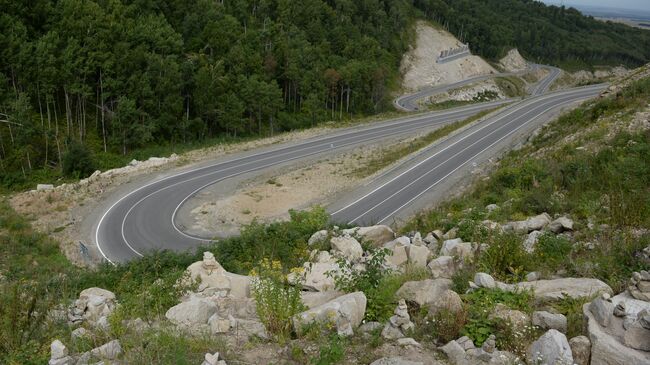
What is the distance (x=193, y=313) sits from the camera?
7.78 meters

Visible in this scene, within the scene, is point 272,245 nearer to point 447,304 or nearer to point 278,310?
point 278,310

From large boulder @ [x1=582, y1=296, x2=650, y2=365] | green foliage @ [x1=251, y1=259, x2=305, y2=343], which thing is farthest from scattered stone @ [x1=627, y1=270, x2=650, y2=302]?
green foliage @ [x1=251, y1=259, x2=305, y2=343]

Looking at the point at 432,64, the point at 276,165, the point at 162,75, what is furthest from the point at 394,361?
the point at 432,64

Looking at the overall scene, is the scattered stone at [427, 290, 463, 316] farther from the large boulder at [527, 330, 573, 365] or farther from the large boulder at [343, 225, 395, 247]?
the large boulder at [343, 225, 395, 247]

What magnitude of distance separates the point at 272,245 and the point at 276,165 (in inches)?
949

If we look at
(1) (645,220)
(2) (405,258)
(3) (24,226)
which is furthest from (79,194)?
(1) (645,220)

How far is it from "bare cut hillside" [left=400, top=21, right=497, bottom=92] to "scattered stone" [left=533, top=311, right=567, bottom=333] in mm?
89681

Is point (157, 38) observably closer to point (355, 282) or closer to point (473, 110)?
point (473, 110)

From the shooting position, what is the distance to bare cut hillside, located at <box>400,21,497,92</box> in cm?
9712

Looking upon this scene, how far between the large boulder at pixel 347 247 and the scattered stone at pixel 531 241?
404 centimetres

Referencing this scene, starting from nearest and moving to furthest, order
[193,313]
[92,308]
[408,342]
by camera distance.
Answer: [408,342] → [193,313] → [92,308]

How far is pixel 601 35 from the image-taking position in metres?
175

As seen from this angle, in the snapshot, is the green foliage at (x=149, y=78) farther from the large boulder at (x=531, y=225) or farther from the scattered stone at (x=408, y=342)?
the scattered stone at (x=408, y=342)

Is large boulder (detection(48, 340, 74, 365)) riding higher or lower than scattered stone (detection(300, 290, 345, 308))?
higher
